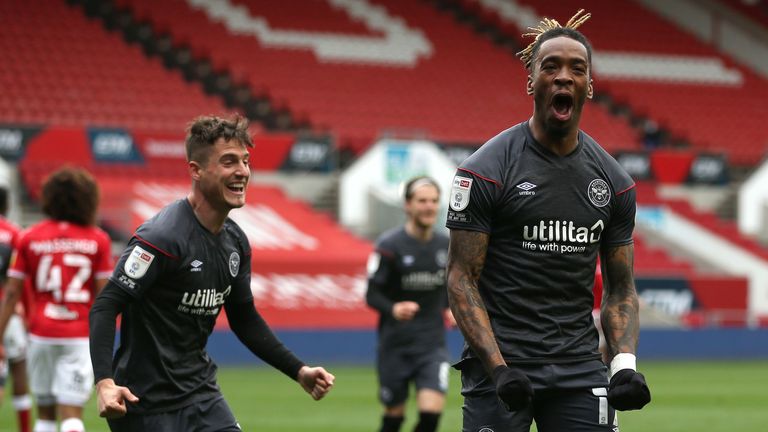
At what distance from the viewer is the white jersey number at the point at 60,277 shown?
9133mm

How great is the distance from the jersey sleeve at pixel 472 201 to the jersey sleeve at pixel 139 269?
141 cm

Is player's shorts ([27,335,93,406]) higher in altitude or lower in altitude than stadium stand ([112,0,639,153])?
lower

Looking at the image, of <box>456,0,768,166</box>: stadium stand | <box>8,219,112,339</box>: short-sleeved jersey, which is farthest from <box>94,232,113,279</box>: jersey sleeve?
<box>456,0,768,166</box>: stadium stand

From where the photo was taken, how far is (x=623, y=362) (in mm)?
5238

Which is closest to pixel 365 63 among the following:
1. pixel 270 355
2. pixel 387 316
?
pixel 387 316

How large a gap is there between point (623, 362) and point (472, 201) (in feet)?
2.86

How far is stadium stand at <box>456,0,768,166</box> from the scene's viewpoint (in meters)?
35.2

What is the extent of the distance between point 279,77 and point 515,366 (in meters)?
26.2

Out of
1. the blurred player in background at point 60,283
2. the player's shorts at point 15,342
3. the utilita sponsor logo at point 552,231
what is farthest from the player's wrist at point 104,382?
→ the player's shorts at point 15,342

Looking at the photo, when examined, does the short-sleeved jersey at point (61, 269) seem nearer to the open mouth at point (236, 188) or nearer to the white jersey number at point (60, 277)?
the white jersey number at point (60, 277)

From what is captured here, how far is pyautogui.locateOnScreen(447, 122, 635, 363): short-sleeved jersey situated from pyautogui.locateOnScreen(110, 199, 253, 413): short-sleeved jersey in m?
1.29

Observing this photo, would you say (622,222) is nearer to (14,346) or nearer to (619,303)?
(619,303)

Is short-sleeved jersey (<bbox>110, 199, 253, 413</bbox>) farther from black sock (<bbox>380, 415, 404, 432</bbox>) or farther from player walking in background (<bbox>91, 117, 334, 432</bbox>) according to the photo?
black sock (<bbox>380, 415, 404, 432</bbox>)

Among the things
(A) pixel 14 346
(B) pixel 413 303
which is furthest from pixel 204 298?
(A) pixel 14 346
